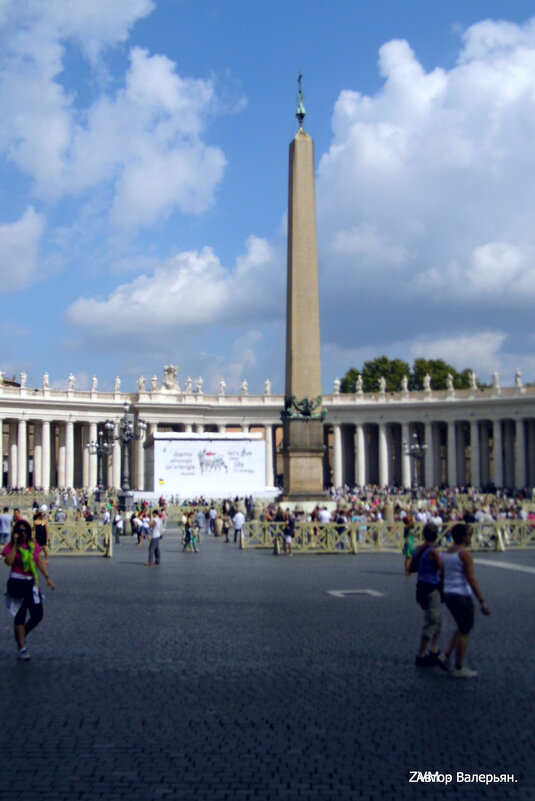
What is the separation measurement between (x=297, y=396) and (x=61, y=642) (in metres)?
19.6

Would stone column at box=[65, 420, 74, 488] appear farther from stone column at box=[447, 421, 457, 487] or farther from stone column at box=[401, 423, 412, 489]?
stone column at box=[447, 421, 457, 487]

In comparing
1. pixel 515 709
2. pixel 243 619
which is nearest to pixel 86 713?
pixel 515 709

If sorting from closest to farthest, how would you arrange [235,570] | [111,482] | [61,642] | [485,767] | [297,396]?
[485,767]
[61,642]
[235,570]
[297,396]
[111,482]

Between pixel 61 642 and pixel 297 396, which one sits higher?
pixel 297 396

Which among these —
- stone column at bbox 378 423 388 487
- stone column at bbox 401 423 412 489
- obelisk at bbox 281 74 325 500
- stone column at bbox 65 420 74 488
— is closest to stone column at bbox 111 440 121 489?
stone column at bbox 65 420 74 488

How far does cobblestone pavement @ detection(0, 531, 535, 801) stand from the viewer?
5.64 metres

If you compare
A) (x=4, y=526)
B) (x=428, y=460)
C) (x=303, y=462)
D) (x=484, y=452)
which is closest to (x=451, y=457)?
(x=428, y=460)

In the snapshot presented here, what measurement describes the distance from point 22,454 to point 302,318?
52.1 metres

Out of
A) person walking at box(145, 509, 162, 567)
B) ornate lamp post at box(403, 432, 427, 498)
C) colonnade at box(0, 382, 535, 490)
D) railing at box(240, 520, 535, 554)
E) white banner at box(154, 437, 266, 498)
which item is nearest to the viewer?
person walking at box(145, 509, 162, 567)

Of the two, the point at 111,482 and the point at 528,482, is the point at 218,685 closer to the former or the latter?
the point at 528,482

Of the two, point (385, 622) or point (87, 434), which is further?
point (87, 434)

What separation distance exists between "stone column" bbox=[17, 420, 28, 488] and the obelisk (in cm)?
4911

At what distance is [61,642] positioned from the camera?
10547mm

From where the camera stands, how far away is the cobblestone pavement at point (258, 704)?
18.5ft
